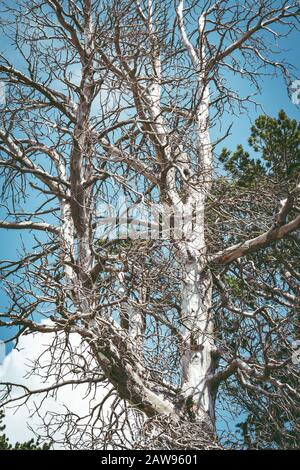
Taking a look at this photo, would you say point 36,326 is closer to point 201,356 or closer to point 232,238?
point 201,356

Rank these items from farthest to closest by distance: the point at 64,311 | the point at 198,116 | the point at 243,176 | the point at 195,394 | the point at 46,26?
1. the point at 243,176
2. the point at 198,116
3. the point at 46,26
4. the point at 195,394
5. the point at 64,311

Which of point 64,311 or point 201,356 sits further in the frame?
point 201,356

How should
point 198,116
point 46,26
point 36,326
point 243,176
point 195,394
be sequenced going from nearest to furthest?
point 36,326
point 195,394
point 46,26
point 198,116
point 243,176

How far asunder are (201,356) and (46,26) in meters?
4.47

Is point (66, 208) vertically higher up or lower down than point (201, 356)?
higher up

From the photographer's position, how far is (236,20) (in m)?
8.91

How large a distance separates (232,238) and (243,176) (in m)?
1.64

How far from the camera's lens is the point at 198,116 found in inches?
→ 334

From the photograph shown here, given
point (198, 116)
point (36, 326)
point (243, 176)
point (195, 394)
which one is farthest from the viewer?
point (243, 176)
